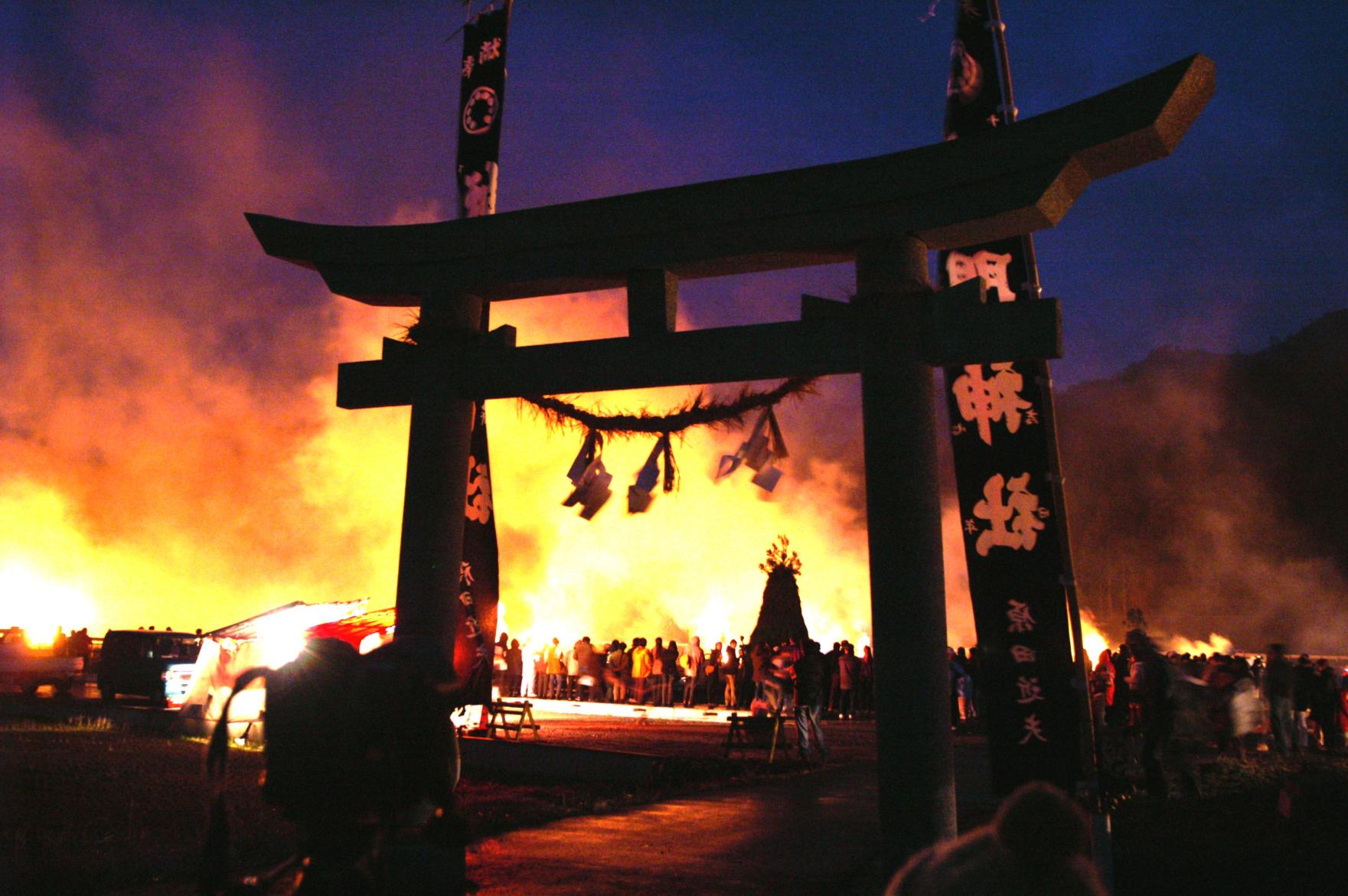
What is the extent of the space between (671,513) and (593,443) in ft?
96.1

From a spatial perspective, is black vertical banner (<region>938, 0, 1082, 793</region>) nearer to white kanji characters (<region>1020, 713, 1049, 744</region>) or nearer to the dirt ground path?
white kanji characters (<region>1020, 713, 1049, 744</region>)

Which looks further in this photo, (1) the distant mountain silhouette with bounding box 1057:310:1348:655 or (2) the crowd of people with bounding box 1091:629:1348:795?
(1) the distant mountain silhouette with bounding box 1057:310:1348:655

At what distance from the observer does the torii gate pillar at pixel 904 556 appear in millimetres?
6555

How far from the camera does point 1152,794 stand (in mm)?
11266

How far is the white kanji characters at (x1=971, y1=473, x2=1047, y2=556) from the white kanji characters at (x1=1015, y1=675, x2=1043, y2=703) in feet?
3.38

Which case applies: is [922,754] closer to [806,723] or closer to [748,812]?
[748,812]

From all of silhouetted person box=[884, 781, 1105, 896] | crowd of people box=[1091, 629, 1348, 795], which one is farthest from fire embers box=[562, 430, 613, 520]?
silhouetted person box=[884, 781, 1105, 896]

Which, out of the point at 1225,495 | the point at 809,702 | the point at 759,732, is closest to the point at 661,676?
the point at 759,732

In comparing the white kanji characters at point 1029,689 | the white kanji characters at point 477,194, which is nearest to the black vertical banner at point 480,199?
the white kanji characters at point 477,194

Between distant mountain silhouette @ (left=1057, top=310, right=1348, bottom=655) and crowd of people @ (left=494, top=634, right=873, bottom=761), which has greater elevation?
distant mountain silhouette @ (left=1057, top=310, right=1348, bottom=655)

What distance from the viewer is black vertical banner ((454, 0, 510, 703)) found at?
417 inches

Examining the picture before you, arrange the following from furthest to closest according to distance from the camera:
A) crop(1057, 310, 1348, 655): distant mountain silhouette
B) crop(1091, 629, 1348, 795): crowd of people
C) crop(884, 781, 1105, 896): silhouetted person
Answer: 1. crop(1057, 310, 1348, 655): distant mountain silhouette
2. crop(1091, 629, 1348, 795): crowd of people
3. crop(884, 781, 1105, 896): silhouetted person

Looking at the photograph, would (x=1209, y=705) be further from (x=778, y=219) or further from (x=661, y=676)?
(x=661, y=676)

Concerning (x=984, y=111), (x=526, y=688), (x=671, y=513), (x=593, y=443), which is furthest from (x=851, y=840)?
(x=671, y=513)
